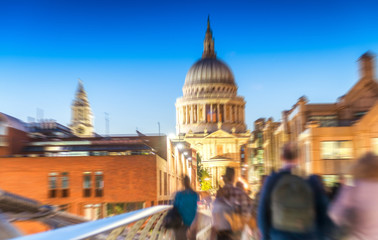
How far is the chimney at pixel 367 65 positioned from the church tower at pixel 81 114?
4302 inches

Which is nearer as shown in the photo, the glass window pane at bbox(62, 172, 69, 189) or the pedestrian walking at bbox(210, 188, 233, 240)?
the pedestrian walking at bbox(210, 188, 233, 240)

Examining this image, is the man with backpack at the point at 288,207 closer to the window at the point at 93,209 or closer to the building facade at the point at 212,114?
the window at the point at 93,209

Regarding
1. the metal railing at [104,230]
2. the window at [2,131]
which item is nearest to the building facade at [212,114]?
the window at [2,131]

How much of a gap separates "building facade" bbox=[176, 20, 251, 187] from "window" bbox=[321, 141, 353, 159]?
136 m

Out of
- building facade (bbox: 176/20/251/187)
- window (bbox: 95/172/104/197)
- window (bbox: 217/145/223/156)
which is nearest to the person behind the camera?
window (bbox: 95/172/104/197)

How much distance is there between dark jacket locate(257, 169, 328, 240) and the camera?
21.3 feet

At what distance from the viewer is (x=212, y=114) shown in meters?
192

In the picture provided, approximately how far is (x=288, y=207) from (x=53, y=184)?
43.6 metres

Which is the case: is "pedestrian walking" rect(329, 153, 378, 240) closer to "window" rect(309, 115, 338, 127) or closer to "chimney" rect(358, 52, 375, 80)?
"window" rect(309, 115, 338, 127)

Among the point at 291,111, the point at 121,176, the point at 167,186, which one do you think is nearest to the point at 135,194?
the point at 121,176

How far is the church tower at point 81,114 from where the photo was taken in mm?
153125

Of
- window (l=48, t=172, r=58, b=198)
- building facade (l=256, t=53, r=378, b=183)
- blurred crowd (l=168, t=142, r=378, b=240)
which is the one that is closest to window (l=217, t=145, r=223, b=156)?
building facade (l=256, t=53, r=378, b=183)

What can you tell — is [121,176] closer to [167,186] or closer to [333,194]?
[167,186]

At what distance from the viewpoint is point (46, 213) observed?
2041cm
